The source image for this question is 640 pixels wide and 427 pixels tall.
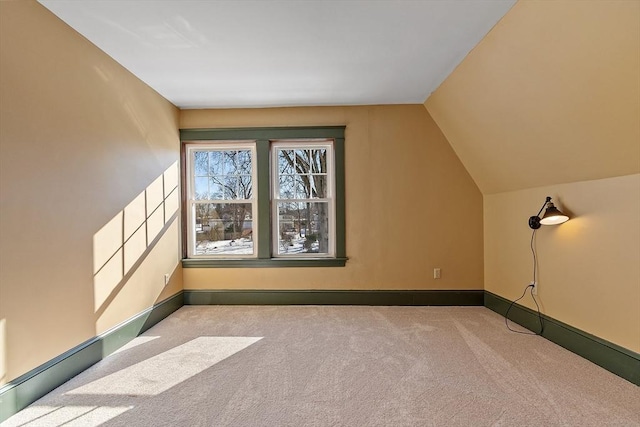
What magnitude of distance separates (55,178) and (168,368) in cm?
157

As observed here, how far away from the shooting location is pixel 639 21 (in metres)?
1.47

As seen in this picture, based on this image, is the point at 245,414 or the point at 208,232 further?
the point at 208,232

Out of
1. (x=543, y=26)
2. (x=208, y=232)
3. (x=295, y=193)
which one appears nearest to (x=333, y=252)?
(x=295, y=193)

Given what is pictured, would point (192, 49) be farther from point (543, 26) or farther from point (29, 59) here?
point (543, 26)

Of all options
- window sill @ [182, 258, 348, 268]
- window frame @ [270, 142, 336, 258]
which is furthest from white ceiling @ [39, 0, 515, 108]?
window sill @ [182, 258, 348, 268]

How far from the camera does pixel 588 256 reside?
7.63ft

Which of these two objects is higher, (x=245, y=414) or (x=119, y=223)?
(x=119, y=223)

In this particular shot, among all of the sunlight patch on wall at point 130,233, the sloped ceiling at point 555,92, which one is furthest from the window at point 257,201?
the sloped ceiling at point 555,92

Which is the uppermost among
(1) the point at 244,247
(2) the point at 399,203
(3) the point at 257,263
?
(2) the point at 399,203

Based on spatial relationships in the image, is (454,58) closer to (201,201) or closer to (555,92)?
(555,92)

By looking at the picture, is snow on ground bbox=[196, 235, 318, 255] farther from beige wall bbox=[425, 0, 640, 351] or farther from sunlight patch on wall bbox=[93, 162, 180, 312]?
beige wall bbox=[425, 0, 640, 351]

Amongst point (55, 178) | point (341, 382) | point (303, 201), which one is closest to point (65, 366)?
point (55, 178)

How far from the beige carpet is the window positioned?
109 centimetres

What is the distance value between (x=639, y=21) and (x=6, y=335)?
12.3 ft
